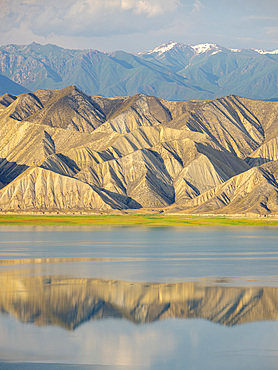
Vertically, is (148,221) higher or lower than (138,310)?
higher

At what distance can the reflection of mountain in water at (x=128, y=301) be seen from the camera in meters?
40.0

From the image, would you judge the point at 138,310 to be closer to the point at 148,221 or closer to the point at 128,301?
the point at 128,301

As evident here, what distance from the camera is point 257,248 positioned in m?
84.5

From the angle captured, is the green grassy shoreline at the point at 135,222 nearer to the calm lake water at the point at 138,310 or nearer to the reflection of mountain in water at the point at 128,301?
the calm lake water at the point at 138,310

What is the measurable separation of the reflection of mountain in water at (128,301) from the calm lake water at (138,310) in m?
0.06

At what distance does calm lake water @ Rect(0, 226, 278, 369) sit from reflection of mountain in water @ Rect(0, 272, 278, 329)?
0.06 meters

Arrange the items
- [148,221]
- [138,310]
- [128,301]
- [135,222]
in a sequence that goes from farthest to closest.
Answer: [148,221] < [135,222] < [128,301] < [138,310]

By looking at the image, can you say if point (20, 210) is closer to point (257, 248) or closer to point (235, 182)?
point (235, 182)

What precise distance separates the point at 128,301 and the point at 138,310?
9.08 ft

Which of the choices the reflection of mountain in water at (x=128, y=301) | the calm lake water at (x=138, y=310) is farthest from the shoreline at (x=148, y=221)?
the reflection of mountain in water at (x=128, y=301)

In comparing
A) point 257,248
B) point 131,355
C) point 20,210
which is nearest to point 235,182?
point 20,210

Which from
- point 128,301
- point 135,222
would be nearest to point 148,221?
point 135,222

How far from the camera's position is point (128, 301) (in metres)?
44.7

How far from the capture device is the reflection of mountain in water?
39969 millimetres
